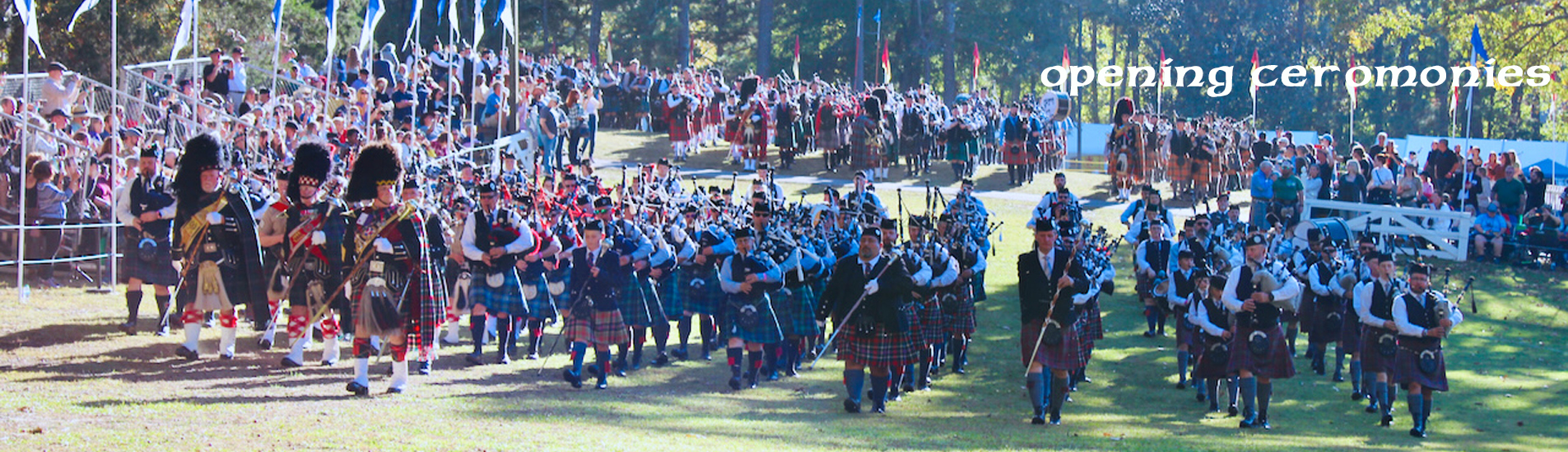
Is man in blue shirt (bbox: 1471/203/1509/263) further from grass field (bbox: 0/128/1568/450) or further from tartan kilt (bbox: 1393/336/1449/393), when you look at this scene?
tartan kilt (bbox: 1393/336/1449/393)

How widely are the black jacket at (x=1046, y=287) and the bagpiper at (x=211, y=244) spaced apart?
552 centimetres

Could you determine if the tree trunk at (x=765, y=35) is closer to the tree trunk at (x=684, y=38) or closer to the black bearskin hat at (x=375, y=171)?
the tree trunk at (x=684, y=38)

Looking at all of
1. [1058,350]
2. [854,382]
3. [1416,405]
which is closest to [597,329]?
[854,382]

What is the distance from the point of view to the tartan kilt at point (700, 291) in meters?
12.4

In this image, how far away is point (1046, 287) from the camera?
1073 centimetres

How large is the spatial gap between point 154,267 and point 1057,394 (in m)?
7.00

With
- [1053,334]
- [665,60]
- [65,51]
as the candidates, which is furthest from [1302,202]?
[665,60]

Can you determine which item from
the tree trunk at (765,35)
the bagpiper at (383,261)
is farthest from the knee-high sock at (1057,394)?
the tree trunk at (765,35)

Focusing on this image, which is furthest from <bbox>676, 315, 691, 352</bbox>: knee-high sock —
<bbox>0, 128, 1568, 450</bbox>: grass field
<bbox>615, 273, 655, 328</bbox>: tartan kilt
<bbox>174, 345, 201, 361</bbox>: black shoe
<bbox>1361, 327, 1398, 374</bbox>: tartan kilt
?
<bbox>1361, 327, 1398, 374</bbox>: tartan kilt

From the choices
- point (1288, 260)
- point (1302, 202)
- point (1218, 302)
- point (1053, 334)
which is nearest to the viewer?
point (1053, 334)

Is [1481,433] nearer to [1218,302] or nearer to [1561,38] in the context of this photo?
[1218,302]

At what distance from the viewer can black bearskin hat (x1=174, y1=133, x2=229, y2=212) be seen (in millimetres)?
10805

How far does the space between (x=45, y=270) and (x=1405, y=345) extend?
12.1 meters

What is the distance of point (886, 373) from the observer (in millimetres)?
10875
